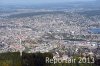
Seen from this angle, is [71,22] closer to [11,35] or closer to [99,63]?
[11,35]

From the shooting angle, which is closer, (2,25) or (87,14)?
(2,25)

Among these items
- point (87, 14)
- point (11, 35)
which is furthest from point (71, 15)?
point (11, 35)

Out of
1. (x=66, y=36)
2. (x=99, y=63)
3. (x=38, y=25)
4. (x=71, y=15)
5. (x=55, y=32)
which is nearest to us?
(x=99, y=63)

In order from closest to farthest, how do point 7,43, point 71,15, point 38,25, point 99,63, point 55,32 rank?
point 99,63 < point 7,43 < point 55,32 < point 38,25 < point 71,15

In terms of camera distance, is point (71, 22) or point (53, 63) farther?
point (71, 22)

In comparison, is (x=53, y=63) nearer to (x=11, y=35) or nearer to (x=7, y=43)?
(x=7, y=43)

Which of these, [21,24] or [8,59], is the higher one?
[8,59]

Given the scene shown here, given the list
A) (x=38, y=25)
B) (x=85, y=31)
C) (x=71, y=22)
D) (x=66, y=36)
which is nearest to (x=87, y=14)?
(x=71, y=22)

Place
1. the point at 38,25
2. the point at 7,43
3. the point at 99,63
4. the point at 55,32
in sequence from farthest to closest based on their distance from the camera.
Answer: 1. the point at 38,25
2. the point at 55,32
3. the point at 7,43
4. the point at 99,63

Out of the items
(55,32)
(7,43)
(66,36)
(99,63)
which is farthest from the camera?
(55,32)
